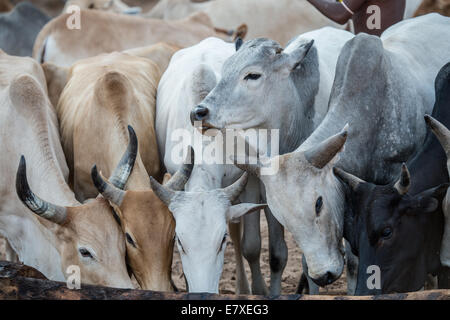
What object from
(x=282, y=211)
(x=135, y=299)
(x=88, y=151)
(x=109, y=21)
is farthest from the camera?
(x=109, y=21)

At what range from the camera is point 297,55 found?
186 inches

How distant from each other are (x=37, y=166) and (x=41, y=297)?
60.6 inches

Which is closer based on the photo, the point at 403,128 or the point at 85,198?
the point at 403,128

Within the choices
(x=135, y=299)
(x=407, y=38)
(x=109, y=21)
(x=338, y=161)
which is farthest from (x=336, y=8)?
(x=109, y=21)

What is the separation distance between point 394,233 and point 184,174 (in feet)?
4.20

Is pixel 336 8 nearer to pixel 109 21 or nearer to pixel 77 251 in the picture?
pixel 77 251

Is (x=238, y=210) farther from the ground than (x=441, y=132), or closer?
closer

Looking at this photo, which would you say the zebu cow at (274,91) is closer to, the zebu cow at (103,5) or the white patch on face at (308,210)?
the white patch on face at (308,210)

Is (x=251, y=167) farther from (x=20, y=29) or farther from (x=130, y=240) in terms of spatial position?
(x=20, y=29)

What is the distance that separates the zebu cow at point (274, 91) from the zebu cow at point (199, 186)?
1.28ft

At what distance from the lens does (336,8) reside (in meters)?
5.43

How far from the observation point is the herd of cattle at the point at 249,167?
13.4ft

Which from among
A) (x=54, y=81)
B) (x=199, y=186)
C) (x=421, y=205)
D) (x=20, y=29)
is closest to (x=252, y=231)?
(x=199, y=186)

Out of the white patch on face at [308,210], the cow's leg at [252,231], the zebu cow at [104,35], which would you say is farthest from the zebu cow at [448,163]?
the zebu cow at [104,35]
